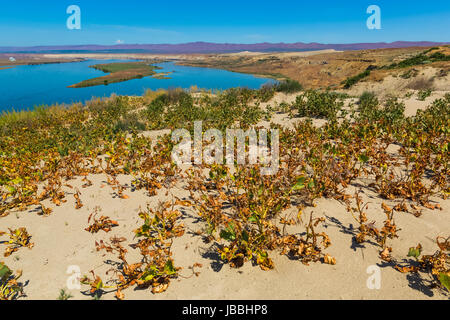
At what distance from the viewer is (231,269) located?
2846mm

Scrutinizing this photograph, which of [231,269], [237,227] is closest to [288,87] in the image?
[237,227]

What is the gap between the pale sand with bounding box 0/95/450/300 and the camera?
2.51 meters

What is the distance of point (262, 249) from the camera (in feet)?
9.93

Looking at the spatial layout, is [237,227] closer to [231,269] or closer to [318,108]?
[231,269]

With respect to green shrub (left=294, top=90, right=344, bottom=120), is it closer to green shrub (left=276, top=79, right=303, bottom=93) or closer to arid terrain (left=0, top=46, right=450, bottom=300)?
arid terrain (left=0, top=46, right=450, bottom=300)

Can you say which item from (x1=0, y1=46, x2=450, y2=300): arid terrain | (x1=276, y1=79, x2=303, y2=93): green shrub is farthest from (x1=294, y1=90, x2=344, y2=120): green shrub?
(x1=276, y1=79, x2=303, y2=93): green shrub

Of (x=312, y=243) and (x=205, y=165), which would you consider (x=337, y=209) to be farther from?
(x=205, y=165)

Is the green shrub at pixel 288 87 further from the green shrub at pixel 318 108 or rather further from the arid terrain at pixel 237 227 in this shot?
the arid terrain at pixel 237 227

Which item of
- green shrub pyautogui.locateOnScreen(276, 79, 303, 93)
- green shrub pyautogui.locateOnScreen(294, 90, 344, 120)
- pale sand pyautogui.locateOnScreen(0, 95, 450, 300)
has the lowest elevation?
pale sand pyautogui.locateOnScreen(0, 95, 450, 300)

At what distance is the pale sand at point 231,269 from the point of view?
2.51m

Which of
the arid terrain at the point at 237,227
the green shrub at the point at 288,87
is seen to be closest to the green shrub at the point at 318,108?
the arid terrain at the point at 237,227

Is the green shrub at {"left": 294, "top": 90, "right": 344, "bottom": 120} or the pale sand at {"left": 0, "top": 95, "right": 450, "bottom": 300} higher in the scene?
the green shrub at {"left": 294, "top": 90, "right": 344, "bottom": 120}
